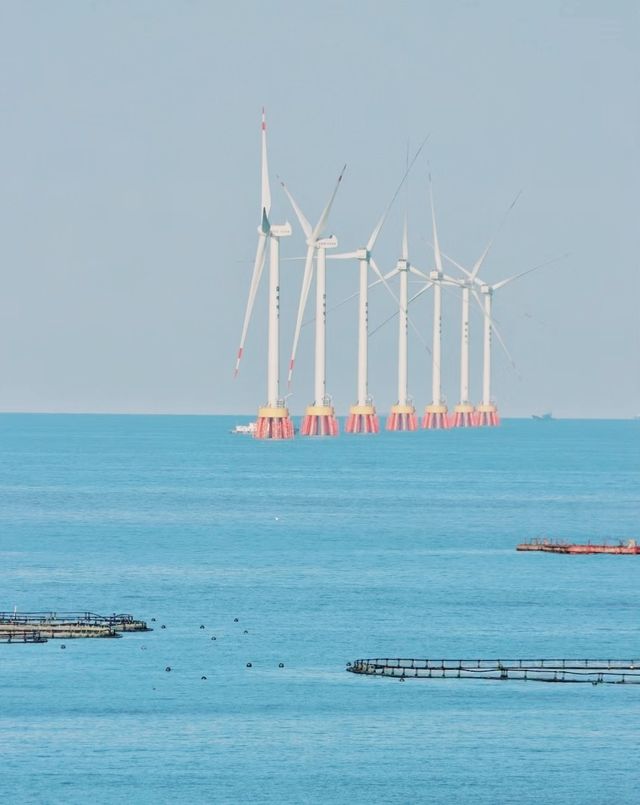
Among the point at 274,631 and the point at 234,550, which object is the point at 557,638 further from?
the point at 234,550

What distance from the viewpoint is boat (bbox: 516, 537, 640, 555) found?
532ft

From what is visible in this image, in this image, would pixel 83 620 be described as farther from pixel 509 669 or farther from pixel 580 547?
pixel 580 547

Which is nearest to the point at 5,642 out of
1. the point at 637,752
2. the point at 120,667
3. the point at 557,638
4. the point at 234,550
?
the point at 120,667

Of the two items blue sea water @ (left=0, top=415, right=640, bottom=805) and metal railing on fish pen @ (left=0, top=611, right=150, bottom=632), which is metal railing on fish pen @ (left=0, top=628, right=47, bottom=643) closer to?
A: blue sea water @ (left=0, top=415, right=640, bottom=805)

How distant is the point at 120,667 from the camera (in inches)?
3952

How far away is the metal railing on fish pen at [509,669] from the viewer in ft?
326

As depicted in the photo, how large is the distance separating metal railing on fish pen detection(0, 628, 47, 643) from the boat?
62607 mm

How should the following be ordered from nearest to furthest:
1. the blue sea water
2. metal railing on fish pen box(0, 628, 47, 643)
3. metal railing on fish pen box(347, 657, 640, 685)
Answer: the blue sea water, metal railing on fish pen box(347, 657, 640, 685), metal railing on fish pen box(0, 628, 47, 643)

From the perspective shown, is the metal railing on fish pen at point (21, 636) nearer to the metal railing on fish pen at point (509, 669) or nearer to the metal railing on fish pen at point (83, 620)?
the metal railing on fish pen at point (83, 620)

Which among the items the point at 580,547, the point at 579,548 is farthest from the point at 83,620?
the point at 580,547

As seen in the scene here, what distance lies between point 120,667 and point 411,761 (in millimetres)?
21300

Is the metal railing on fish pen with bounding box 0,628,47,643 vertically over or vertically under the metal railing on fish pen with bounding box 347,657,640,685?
over

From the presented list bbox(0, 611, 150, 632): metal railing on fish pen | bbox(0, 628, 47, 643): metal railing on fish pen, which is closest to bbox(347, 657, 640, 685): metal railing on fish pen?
bbox(0, 611, 150, 632): metal railing on fish pen

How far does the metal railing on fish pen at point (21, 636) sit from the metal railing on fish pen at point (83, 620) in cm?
197
